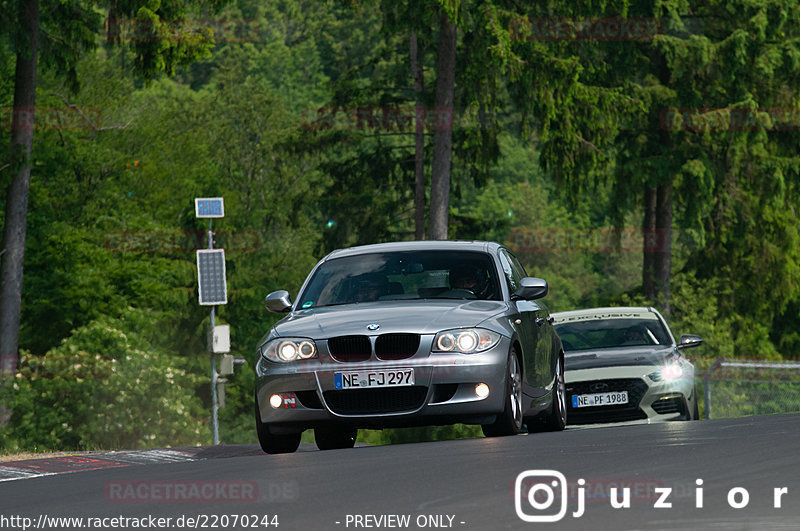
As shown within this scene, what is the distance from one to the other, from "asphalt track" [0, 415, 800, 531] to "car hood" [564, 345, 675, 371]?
4.79 meters

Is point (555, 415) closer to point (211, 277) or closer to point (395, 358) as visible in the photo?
point (395, 358)

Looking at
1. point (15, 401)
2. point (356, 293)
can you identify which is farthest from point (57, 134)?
point (356, 293)

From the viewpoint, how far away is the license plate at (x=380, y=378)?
12.0 meters

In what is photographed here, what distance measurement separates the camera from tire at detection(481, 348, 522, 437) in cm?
1251

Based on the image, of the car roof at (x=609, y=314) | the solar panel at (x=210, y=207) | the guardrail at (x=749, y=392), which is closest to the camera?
the car roof at (x=609, y=314)

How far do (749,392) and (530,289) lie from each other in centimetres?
1809

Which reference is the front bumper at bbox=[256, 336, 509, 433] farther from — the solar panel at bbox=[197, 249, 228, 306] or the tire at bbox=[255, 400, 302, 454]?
the solar panel at bbox=[197, 249, 228, 306]

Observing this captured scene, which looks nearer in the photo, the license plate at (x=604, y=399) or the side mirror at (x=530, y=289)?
the side mirror at (x=530, y=289)

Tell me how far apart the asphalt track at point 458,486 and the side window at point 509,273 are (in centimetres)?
170

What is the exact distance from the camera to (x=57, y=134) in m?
41.8

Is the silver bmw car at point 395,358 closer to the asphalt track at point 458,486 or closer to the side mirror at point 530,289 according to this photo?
the side mirror at point 530,289

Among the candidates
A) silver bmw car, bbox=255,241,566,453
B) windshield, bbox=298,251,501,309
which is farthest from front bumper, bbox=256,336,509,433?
windshield, bbox=298,251,501,309

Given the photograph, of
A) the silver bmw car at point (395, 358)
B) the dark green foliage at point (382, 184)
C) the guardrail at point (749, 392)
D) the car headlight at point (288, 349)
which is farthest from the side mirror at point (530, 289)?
the guardrail at point (749, 392)

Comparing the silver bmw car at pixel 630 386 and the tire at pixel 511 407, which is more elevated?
the tire at pixel 511 407
